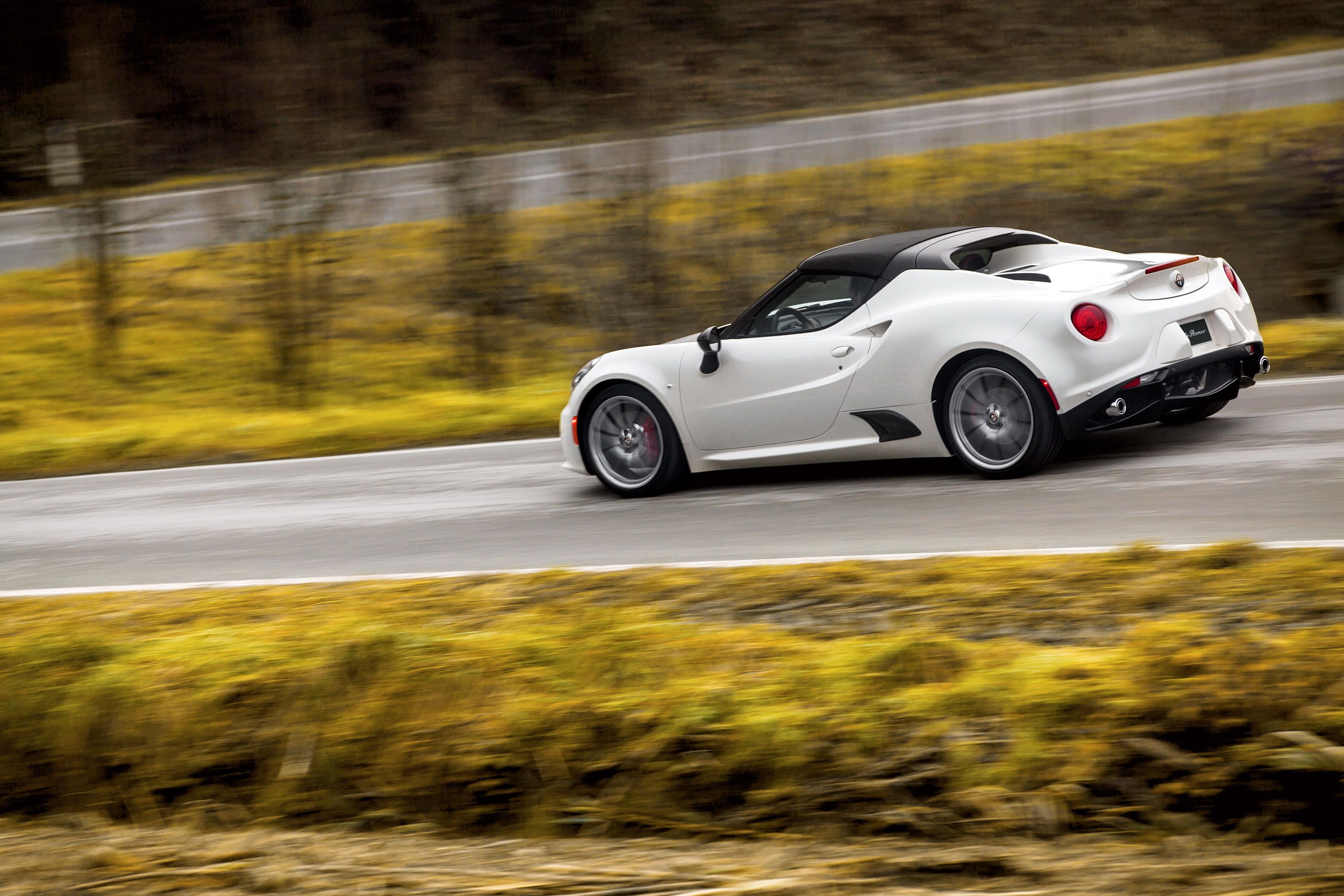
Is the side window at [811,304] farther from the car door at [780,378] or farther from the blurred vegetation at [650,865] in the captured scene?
the blurred vegetation at [650,865]

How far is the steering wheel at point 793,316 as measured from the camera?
26.6 ft

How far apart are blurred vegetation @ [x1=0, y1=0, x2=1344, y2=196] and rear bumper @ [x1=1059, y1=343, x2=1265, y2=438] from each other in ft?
41.2

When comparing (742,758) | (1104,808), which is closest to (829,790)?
(742,758)

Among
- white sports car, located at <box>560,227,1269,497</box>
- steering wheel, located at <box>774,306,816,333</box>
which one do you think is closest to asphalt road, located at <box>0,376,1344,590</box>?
white sports car, located at <box>560,227,1269,497</box>

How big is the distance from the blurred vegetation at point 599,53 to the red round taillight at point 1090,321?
1270 cm

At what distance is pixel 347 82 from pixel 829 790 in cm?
1560

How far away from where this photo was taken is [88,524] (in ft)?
32.9

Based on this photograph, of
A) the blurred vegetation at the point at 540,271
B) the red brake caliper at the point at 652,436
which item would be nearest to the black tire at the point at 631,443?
the red brake caliper at the point at 652,436

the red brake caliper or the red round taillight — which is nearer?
the red round taillight

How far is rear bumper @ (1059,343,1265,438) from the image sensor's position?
714 centimetres

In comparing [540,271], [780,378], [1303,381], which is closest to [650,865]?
[780,378]

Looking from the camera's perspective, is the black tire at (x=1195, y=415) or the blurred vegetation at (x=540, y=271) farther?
the blurred vegetation at (x=540, y=271)

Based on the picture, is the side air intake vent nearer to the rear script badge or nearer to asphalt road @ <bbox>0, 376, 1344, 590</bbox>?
asphalt road @ <bbox>0, 376, 1344, 590</bbox>

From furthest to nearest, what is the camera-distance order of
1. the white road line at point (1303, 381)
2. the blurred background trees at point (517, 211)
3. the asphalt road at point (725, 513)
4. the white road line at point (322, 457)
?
1. the blurred background trees at point (517, 211)
2. the white road line at point (322, 457)
3. the white road line at point (1303, 381)
4. the asphalt road at point (725, 513)
